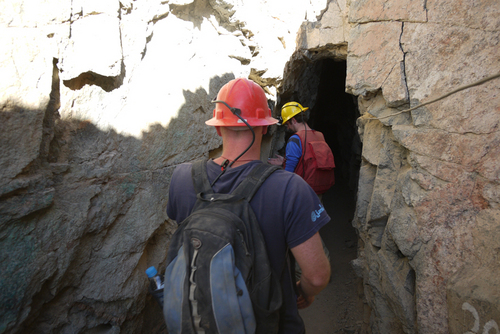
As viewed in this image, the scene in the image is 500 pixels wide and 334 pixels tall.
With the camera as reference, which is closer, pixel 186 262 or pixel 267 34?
pixel 186 262

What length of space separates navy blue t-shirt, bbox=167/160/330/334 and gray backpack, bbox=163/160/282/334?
0.07 metres

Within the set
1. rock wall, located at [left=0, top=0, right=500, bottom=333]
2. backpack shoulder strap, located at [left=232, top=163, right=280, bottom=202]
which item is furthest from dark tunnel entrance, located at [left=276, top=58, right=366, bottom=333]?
backpack shoulder strap, located at [left=232, top=163, right=280, bottom=202]

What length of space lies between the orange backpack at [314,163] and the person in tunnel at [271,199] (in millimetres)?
2266

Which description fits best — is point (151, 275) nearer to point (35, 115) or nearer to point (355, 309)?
point (35, 115)

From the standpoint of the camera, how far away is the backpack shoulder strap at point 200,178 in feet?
4.65

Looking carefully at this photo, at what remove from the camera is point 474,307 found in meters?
1.70

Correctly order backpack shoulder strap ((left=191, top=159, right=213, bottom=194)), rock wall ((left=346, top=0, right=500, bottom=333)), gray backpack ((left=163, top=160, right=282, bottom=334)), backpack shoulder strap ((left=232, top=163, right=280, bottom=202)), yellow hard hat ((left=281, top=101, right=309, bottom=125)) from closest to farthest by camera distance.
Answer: gray backpack ((left=163, top=160, right=282, bottom=334)) → backpack shoulder strap ((left=232, top=163, right=280, bottom=202)) → backpack shoulder strap ((left=191, top=159, right=213, bottom=194)) → rock wall ((left=346, top=0, right=500, bottom=333)) → yellow hard hat ((left=281, top=101, right=309, bottom=125))

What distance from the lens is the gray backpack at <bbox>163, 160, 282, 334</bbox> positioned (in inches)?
43.2

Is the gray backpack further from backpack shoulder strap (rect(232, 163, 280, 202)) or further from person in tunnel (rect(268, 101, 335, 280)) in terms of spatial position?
person in tunnel (rect(268, 101, 335, 280))

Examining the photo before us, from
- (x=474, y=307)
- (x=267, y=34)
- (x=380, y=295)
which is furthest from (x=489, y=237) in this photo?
(x=267, y=34)

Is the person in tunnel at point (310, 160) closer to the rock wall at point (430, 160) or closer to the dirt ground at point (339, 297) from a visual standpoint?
the dirt ground at point (339, 297)

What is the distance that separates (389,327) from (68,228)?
2807 mm

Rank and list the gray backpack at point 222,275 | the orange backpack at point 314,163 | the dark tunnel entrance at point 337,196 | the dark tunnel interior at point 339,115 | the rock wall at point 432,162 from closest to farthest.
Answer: the gray backpack at point 222,275
the rock wall at point 432,162
the dark tunnel entrance at point 337,196
the orange backpack at point 314,163
the dark tunnel interior at point 339,115

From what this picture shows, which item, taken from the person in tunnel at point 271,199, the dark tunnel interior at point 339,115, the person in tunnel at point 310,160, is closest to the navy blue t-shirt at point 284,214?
the person in tunnel at point 271,199
